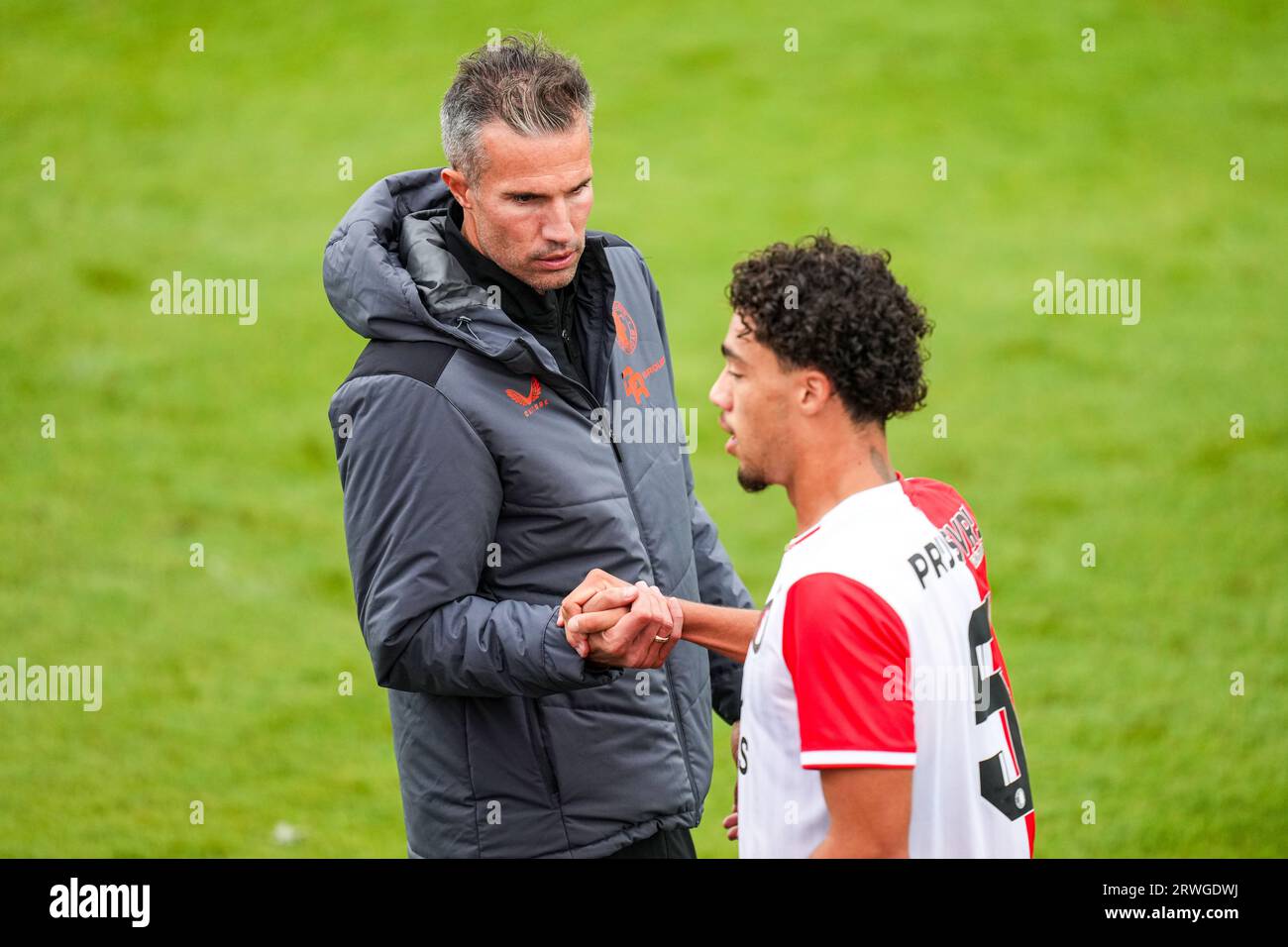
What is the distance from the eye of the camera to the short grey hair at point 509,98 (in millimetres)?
3445

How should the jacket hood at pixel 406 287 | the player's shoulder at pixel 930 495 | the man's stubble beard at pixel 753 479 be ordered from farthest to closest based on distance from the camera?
1. the jacket hood at pixel 406 287
2. the man's stubble beard at pixel 753 479
3. the player's shoulder at pixel 930 495

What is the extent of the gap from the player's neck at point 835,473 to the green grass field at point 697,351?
3.57 meters

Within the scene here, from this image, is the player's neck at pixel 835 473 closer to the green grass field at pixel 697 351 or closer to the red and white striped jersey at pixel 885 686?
the red and white striped jersey at pixel 885 686

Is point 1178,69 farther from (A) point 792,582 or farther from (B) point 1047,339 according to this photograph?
(A) point 792,582

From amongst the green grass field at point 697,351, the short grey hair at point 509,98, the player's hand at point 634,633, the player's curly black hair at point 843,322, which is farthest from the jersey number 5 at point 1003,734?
the green grass field at point 697,351

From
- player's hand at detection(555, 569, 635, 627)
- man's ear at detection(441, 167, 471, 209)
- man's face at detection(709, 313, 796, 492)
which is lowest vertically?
player's hand at detection(555, 569, 635, 627)

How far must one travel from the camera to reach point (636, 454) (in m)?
3.63

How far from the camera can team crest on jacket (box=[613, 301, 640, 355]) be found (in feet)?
12.3

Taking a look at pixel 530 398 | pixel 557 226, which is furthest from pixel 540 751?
pixel 557 226

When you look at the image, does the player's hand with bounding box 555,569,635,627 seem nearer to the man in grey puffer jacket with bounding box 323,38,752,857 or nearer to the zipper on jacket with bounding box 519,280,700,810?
the man in grey puffer jacket with bounding box 323,38,752,857

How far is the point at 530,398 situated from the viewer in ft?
11.2

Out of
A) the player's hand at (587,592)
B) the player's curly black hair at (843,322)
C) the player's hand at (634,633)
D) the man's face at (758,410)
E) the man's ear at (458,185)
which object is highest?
the man's ear at (458,185)

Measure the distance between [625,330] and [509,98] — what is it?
26.2 inches

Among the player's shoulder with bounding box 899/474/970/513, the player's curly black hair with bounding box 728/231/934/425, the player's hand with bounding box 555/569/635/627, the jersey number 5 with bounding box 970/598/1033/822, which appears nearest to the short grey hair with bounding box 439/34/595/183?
the player's curly black hair with bounding box 728/231/934/425
